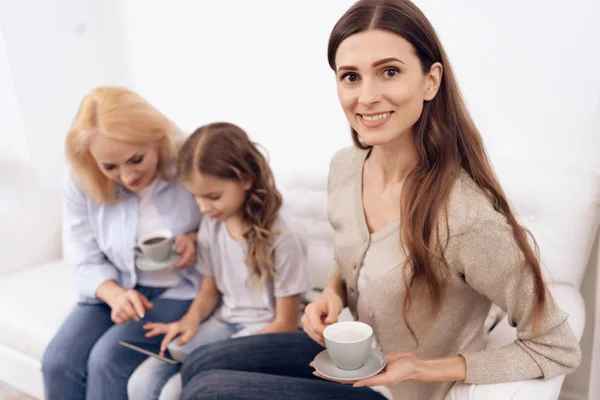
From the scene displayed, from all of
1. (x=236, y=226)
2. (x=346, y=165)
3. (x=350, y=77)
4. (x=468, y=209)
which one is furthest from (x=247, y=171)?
(x=468, y=209)

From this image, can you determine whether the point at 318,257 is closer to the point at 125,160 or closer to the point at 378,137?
the point at 125,160

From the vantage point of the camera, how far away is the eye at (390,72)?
833mm

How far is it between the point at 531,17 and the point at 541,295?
765mm

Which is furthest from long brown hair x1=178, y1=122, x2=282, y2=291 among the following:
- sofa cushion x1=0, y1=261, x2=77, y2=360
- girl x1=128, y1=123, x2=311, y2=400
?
sofa cushion x1=0, y1=261, x2=77, y2=360

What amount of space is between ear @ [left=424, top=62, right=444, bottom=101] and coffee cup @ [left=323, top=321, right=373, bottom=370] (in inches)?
14.9

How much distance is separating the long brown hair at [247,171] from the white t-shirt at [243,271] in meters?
0.03

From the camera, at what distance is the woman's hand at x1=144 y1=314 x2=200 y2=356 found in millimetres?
1279

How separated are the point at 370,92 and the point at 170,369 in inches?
32.3

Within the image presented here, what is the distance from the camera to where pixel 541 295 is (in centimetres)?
84

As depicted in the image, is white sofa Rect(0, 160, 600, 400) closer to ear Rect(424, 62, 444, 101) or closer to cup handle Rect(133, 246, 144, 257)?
cup handle Rect(133, 246, 144, 257)

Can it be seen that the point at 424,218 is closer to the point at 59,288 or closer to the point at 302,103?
the point at 302,103

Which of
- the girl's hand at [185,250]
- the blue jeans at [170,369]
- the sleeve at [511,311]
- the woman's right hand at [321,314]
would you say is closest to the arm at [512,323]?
the sleeve at [511,311]

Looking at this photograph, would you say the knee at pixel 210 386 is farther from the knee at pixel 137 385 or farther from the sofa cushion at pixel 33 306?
the sofa cushion at pixel 33 306

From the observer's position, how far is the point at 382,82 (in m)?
0.84
